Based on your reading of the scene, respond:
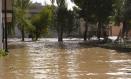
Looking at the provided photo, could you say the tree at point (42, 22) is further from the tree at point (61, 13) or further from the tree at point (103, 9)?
the tree at point (103, 9)

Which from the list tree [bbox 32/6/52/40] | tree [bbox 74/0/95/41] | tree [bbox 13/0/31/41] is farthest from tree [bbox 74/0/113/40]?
tree [bbox 32/6/52/40]

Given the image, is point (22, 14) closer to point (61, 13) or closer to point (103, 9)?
point (61, 13)

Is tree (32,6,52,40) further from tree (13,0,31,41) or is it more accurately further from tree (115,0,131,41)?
tree (115,0,131,41)

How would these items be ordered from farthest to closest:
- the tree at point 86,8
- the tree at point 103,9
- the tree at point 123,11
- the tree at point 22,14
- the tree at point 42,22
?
the tree at point 42,22 → the tree at point 22,14 → the tree at point 86,8 → the tree at point 103,9 → the tree at point 123,11

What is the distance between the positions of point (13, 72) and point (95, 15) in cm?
2495

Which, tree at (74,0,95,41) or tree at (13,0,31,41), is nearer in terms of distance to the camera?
tree at (74,0,95,41)

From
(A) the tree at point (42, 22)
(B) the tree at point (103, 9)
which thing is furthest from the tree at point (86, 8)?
(A) the tree at point (42, 22)

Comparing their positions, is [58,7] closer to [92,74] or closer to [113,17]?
[113,17]

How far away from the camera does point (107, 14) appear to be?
125 ft

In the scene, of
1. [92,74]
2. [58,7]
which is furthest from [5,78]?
[58,7]

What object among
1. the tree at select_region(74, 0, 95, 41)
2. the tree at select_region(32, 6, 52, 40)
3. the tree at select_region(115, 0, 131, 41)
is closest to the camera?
the tree at select_region(115, 0, 131, 41)

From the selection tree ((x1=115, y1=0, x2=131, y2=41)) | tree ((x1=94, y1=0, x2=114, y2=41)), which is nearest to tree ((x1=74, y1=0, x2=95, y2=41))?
tree ((x1=94, y1=0, x2=114, y2=41))

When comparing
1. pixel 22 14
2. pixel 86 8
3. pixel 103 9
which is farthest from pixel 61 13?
pixel 103 9

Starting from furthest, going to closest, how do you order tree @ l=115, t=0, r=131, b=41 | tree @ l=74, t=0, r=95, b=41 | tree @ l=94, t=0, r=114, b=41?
tree @ l=74, t=0, r=95, b=41, tree @ l=94, t=0, r=114, b=41, tree @ l=115, t=0, r=131, b=41
